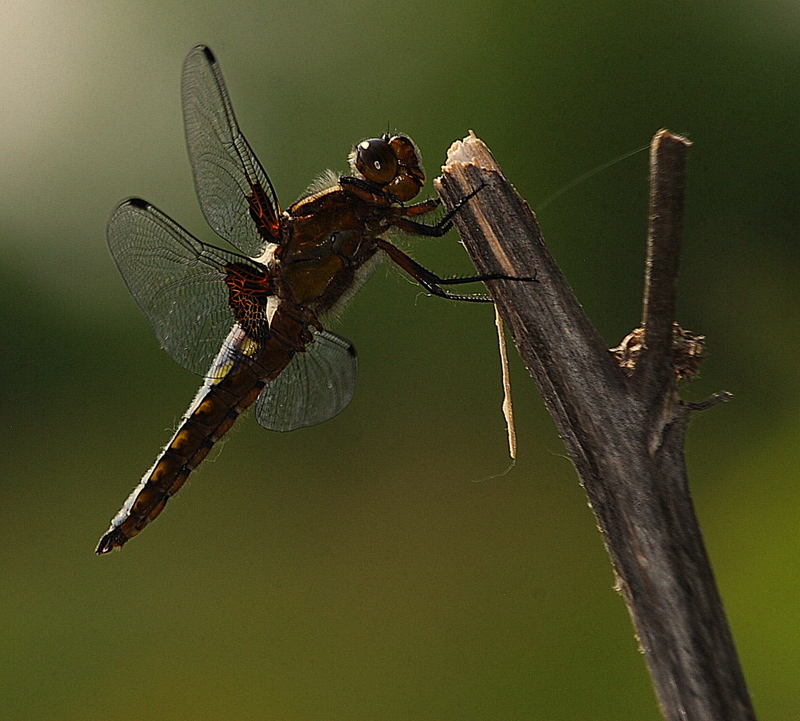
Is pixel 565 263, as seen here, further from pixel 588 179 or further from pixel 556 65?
pixel 556 65

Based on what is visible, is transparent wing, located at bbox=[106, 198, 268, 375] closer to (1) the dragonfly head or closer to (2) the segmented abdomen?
(2) the segmented abdomen

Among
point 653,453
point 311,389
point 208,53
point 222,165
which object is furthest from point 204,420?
point 653,453

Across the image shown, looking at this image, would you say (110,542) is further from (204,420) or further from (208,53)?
(208,53)

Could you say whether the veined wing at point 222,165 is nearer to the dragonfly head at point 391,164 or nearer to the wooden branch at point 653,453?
the dragonfly head at point 391,164

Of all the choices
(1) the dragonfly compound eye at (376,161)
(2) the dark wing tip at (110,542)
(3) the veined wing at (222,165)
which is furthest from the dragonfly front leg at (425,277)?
(2) the dark wing tip at (110,542)

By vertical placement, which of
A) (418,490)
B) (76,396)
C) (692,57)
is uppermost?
(692,57)

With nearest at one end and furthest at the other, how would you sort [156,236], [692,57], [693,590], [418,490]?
[693,590] → [156,236] → [418,490] → [692,57]

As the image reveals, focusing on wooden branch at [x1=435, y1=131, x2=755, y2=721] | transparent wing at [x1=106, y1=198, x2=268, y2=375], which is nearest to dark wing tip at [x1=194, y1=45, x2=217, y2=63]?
transparent wing at [x1=106, y1=198, x2=268, y2=375]

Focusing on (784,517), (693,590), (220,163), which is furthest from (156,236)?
(784,517)
